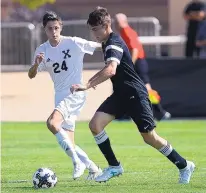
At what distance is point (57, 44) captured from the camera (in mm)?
12586

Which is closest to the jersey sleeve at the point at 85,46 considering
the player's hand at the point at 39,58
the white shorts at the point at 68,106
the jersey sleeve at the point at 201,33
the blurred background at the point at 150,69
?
the white shorts at the point at 68,106

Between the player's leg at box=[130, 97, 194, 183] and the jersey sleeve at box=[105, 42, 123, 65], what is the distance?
1.98ft

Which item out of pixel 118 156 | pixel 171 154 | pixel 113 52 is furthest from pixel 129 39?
pixel 113 52

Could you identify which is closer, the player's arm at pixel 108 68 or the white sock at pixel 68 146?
the player's arm at pixel 108 68

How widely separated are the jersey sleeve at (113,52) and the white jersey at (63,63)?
1.41 meters

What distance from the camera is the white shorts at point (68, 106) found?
1230 centimetres

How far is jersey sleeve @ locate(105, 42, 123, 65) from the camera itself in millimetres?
11077

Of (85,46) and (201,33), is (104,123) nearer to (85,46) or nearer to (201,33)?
(85,46)

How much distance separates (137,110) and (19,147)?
18.6ft

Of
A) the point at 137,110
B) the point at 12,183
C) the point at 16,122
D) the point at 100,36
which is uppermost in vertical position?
the point at 100,36

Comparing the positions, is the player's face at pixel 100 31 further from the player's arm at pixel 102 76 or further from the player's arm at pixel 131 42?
the player's arm at pixel 131 42

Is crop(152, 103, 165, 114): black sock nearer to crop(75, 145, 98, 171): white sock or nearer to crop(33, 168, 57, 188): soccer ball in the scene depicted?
crop(75, 145, 98, 171): white sock

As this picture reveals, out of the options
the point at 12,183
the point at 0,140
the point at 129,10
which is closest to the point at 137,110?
the point at 12,183

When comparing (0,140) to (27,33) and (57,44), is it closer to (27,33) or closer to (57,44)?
(57,44)
